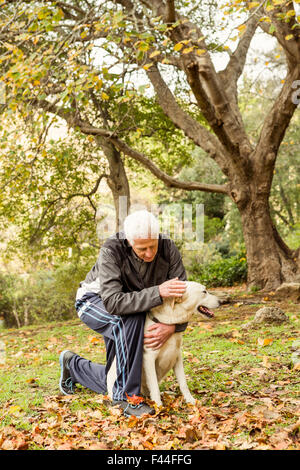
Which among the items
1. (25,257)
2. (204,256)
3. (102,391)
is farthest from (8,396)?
(204,256)

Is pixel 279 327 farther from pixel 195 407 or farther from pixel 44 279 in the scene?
pixel 44 279

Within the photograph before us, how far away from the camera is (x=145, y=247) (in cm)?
388

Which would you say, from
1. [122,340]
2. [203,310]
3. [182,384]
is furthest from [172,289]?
[182,384]

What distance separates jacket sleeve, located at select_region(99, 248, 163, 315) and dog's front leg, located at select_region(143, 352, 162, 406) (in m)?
0.42

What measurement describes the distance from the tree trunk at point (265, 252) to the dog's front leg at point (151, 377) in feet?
24.7

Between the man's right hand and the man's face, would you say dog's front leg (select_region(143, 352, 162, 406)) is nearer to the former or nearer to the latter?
the man's right hand

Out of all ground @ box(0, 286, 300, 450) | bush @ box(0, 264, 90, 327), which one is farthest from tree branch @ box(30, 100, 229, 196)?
ground @ box(0, 286, 300, 450)

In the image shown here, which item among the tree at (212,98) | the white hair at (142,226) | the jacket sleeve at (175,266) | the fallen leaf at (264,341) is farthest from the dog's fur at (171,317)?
the tree at (212,98)

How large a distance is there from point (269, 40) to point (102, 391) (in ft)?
55.3

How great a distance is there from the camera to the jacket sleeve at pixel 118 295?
149 inches

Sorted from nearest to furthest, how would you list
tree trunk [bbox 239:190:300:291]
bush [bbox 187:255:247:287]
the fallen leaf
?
the fallen leaf < tree trunk [bbox 239:190:300:291] < bush [bbox 187:255:247:287]

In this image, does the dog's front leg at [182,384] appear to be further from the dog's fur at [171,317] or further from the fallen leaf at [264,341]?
the fallen leaf at [264,341]

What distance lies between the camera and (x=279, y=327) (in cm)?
694

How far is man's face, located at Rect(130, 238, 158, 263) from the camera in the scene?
384 centimetres
